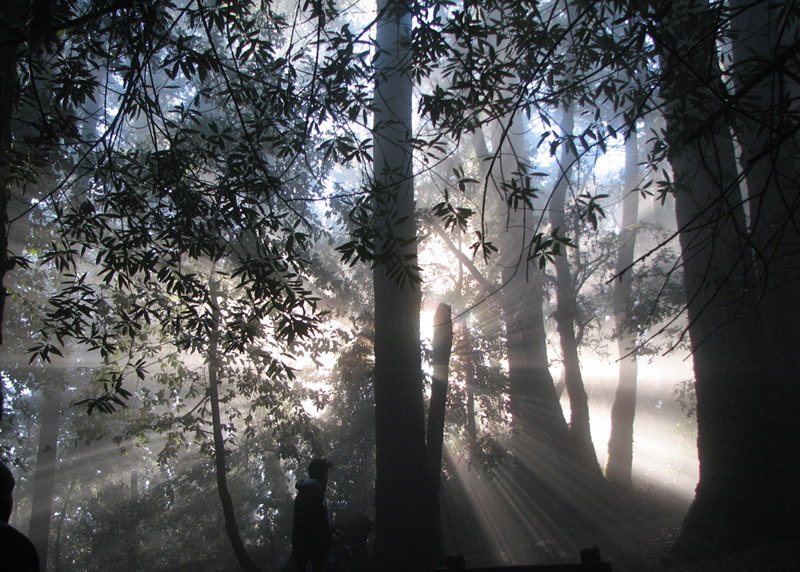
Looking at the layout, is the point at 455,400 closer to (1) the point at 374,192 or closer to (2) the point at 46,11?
(1) the point at 374,192

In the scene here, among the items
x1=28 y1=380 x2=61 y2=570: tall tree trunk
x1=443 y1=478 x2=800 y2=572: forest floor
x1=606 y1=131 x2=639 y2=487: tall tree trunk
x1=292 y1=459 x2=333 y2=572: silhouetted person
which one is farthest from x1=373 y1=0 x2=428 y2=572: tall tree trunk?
x1=28 y1=380 x2=61 y2=570: tall tree trunk

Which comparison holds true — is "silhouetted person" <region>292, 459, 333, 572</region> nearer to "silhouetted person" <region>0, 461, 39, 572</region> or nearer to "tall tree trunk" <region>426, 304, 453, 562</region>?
"tall tree trunk" <region>426, 304, 453, 562</region>

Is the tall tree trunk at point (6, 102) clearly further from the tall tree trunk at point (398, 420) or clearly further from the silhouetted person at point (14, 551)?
the tall tree trunk at point (398, 420)

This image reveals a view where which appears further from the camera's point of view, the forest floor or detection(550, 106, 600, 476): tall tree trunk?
detection(550, 106, 600, 476): tall tree trunk

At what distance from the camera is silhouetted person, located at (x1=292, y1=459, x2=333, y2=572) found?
Answer: 184 inches

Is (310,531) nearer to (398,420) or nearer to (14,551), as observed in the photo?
(398,420)

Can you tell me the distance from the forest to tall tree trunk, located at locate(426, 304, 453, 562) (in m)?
0.04

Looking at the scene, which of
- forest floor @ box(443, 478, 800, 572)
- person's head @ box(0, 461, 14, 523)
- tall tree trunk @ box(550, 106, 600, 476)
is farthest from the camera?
tall tree trunk @ box(550, 106, 600, 476)

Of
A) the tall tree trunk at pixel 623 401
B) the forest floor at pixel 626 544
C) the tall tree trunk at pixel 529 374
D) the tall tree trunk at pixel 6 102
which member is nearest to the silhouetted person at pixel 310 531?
the tall tree trunk at pixel 6 102

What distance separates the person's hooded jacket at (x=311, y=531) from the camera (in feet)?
15.3

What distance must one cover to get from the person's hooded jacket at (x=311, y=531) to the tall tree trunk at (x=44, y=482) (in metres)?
15.9

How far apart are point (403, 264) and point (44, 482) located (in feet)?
69.4

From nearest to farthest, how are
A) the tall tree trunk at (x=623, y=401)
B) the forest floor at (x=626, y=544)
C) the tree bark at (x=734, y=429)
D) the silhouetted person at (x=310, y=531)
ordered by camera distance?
the silhouetted person at (x=310, y=531) < the forest floor at (x=626, y=544) < the tree bark at (x=734, y=429) < the tall tree trunk at (x=623, y=401)

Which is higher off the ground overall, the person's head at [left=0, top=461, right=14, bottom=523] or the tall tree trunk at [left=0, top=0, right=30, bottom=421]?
the tall tree trunk at [left=0, top=0, right=30, bottom=421]
